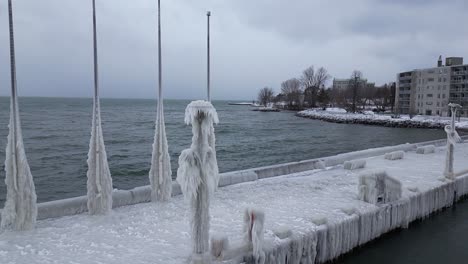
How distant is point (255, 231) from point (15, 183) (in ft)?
19.3

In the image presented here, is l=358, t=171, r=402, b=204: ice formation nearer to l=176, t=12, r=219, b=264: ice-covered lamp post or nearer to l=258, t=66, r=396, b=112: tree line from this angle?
l=176, t=12, r=219, b=264: ice-covered lamp post

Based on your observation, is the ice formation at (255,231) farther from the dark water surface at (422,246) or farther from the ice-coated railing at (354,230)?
the dark water surface at (422,246)

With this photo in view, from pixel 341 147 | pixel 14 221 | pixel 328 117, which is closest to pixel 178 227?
pixel 14 221

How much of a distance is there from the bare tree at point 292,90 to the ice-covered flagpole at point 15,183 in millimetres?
145060

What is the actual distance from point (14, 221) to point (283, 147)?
35683 millimetres

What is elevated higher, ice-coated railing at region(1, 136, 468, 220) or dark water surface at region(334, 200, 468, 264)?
ice-coated railing at region(1, 136, 468, 220)

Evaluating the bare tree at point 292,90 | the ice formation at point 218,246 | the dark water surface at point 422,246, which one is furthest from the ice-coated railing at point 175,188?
the bare tree at point 292,90

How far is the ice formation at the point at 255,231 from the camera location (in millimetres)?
7875

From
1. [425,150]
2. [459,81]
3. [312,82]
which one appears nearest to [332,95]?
[312,82]

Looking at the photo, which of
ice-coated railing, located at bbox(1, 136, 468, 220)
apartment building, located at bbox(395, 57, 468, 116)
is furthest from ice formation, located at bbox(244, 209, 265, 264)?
apartment building, located at bbox(395, 57, 468, 116)

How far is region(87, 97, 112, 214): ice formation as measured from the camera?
10133 millimetres

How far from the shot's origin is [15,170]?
29.5 ft

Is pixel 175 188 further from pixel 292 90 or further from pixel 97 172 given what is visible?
pixel 292 90

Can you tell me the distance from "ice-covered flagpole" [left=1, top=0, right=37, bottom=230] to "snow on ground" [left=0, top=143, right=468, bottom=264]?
0.31m
